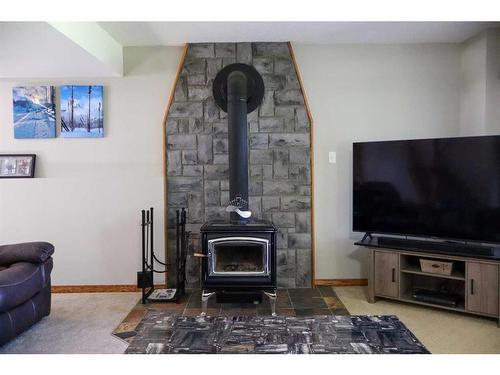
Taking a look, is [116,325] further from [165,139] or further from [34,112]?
A: [34,112]

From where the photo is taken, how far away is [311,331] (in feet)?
7.63

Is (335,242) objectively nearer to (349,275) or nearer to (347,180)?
(349,275)

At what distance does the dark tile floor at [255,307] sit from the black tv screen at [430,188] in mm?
→ 760

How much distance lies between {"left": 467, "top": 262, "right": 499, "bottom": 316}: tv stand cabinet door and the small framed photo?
397 cm

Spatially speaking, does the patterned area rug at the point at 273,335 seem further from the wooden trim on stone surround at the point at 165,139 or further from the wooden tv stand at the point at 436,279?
the wooden trim on stone surround at the point at 165,139

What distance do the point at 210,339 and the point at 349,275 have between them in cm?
172

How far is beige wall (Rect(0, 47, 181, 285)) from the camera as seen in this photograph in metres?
3.27

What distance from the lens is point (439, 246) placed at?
2.75 m

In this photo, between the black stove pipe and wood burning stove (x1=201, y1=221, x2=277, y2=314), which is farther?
the black stove pipe

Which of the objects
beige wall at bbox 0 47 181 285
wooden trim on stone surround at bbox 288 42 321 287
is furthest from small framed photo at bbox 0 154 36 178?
wooden trim on stone surround at bbox 288 42 321 287

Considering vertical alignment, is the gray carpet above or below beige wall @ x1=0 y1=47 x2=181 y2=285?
below

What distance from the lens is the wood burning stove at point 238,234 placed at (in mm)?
2672

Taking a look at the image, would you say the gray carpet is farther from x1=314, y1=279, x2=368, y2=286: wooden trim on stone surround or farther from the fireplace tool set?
Result: x1=314, y1=279, x2=368, y2=286: wooden trim on stone surround

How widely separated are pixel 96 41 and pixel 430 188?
305cm
